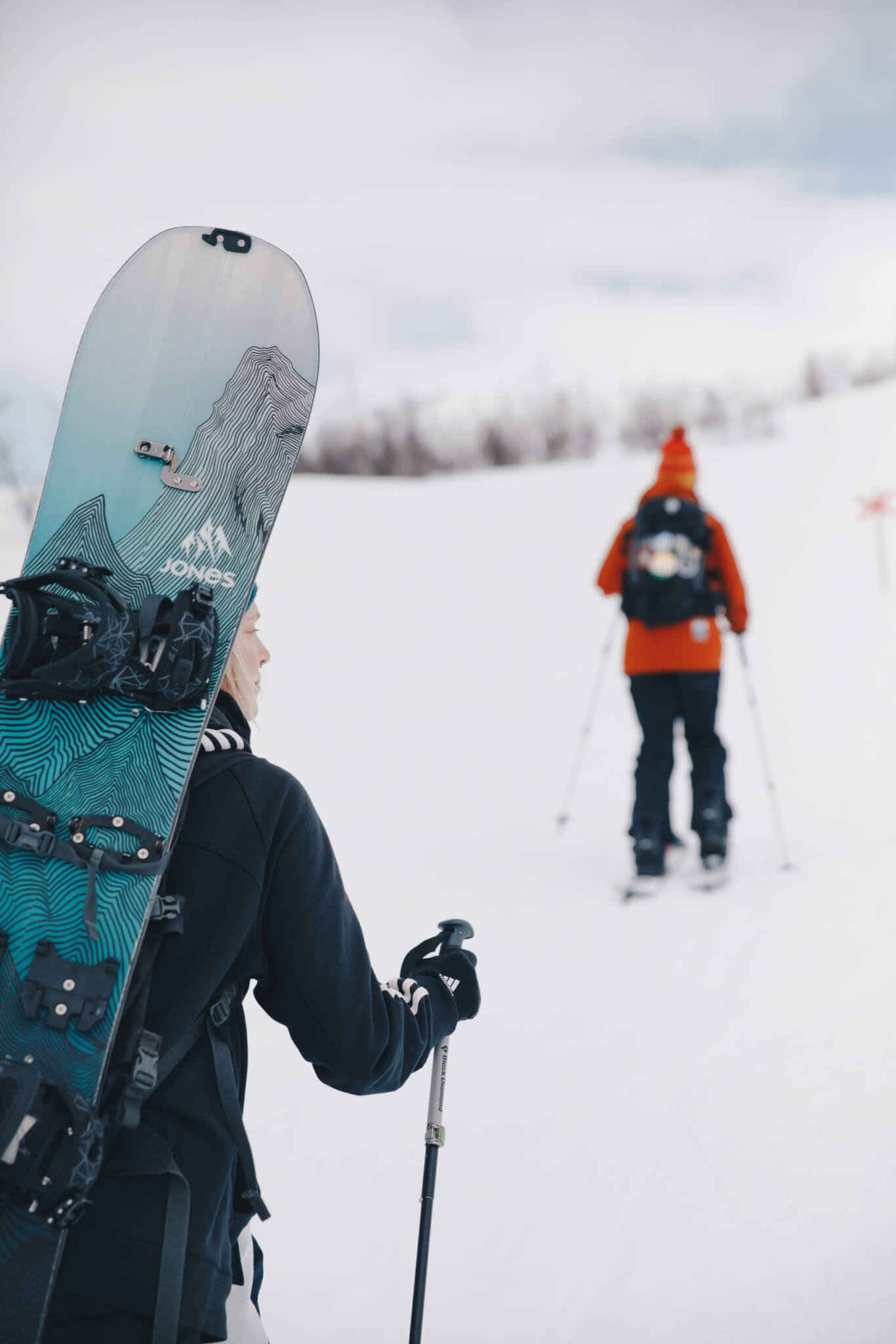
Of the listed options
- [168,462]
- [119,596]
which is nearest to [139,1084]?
[119,596]

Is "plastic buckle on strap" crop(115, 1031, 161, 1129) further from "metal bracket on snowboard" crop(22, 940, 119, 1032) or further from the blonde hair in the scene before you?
the blonde hair

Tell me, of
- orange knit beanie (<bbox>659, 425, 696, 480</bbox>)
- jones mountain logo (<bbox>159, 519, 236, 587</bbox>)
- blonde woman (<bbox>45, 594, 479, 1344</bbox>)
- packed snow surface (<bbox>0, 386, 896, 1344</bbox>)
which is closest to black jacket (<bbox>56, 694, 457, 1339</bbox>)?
blonde woman (<bbox>45, 594, 479, 1344</bbox>)

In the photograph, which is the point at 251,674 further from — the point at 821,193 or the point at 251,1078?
the point at 821,193

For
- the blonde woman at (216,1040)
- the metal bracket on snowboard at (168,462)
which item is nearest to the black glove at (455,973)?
the blonde woman at (216,1040)

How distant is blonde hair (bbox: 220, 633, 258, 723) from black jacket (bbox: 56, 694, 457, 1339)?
0.19m

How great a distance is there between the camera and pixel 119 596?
1241mm

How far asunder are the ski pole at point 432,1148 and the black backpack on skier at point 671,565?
2.79 meters

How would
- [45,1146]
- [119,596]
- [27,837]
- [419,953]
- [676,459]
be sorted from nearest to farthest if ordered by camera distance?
[45,1146] < [27,837] < [119,596] < [419,953] < [676,459]

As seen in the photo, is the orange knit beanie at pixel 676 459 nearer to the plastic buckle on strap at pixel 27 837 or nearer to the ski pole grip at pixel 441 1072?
the ski pole grip at pixel 441 1072

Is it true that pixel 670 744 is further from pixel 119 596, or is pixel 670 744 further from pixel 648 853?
pixel 119 596

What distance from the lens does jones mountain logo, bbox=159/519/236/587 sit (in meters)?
1.32

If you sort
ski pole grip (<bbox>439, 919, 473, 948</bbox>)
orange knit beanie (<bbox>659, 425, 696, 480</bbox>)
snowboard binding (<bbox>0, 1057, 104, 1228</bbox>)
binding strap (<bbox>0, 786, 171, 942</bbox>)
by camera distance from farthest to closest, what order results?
orange knit beanie (<bbox>659, 425, 696, 480</bbox>)
ski pole grip (<bbox>439, 919, 473, 948</bbox>)
binding strap (<bbox>0, 786, 171, 942</bbox>)
snowboard binding (<bbox>0, 1057, 104, 1228</bbox>)

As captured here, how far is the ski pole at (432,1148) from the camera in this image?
135 centimetres

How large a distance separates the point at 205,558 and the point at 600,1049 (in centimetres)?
200
